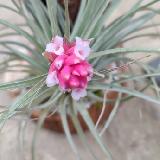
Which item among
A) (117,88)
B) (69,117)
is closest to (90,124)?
(117,88)

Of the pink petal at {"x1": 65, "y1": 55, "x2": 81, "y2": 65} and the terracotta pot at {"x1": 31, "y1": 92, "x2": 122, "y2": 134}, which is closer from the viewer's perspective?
the pink petal at {"x1": 65, "y1": 55, "x2": 81, "y2": 65}

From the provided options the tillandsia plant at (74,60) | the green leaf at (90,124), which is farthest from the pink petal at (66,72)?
the green leaf at (90,124)

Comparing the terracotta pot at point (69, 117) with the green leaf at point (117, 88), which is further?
the terracotta pot at point (69, 117)

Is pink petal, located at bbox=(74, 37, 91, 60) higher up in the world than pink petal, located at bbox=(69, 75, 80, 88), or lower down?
higher up

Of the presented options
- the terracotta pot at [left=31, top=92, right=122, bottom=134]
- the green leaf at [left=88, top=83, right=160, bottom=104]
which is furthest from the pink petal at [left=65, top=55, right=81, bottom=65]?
the terracotta pot at [left=31, top=92, right=122, bottom=134]

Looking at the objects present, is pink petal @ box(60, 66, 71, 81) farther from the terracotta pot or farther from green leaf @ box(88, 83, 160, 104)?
the terracotta pot

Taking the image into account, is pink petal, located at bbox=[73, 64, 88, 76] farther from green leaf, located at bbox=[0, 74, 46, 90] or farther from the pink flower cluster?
Answer: green leaf, located at bbox=[0, 74, 46, 90]

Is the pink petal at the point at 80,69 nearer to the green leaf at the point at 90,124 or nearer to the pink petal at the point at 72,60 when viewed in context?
the pink petal at the point at 72,60

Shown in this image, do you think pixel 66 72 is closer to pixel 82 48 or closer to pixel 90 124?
pixel 82 48

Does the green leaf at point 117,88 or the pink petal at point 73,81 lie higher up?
the pink petal at point 73,81

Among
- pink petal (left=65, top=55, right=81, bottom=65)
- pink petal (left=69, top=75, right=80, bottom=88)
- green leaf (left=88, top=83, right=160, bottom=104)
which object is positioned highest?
pink petal (left=65, top=55, right=81, bottom=65)
